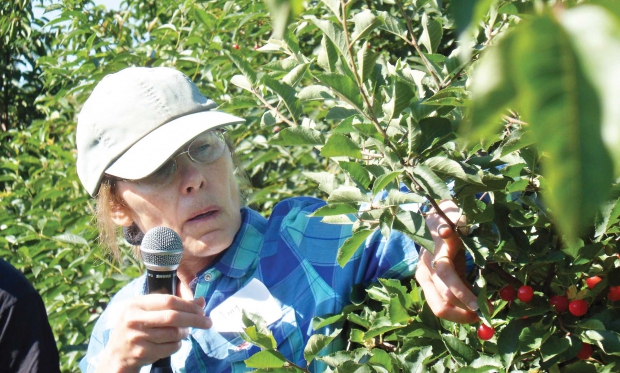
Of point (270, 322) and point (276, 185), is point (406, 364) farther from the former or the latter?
point (276, 185)

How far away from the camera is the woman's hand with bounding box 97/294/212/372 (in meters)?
1.65

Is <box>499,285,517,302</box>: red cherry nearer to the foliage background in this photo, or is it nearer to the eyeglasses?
the foliage background

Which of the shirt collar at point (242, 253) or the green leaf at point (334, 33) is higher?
the green leaf at point (334, 33)

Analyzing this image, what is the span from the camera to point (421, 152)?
4.03 ft

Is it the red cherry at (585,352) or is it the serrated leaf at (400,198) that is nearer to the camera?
the serrated leaf at (400,198)

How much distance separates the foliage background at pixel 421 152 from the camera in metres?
0.31

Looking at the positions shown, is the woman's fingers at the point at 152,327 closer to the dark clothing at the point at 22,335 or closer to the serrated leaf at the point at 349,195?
the serrated leaf at the point at 349,195

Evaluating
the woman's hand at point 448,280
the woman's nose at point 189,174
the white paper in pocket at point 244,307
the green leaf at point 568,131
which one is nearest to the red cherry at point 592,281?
the woman's hand at point 448,280

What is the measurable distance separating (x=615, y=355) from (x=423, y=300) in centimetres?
37

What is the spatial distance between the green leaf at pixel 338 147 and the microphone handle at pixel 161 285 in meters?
0.71

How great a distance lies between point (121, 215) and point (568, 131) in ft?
6.69

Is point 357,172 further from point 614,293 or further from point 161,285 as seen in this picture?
point 161,285

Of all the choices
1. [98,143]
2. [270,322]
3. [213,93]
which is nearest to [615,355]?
[270,322]

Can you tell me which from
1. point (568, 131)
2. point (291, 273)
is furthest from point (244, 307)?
point (568, 131)
